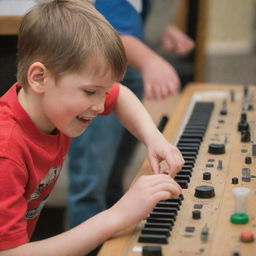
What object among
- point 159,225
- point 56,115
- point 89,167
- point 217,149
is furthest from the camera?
point 89,167

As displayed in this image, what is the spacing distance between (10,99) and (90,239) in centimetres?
37

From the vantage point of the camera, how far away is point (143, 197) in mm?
1150

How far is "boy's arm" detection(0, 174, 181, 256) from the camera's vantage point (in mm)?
1135

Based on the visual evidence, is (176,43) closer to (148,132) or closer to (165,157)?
(148,132)

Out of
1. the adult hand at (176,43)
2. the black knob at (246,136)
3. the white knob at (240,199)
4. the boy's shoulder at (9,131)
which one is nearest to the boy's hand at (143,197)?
the white knob at (240,199)

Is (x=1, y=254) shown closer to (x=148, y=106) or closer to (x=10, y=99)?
(x=10, y=99)

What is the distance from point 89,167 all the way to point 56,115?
37.3 inches

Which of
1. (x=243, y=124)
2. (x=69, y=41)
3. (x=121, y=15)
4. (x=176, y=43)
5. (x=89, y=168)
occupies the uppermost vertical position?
(x=69, y=41)

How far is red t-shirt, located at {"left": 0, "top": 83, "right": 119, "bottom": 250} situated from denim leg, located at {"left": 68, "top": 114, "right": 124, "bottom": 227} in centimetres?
72

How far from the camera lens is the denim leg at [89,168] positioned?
7.29 ft

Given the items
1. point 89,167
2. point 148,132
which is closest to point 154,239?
point 148,132

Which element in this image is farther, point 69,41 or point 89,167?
point 89,167

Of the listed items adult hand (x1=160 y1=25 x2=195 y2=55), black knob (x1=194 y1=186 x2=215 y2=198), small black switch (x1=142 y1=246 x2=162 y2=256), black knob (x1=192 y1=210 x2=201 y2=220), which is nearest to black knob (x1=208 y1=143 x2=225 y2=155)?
black knob (x1=194 y1=186 x2=215 y2=198)

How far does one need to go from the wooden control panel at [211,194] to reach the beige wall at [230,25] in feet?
11.8
